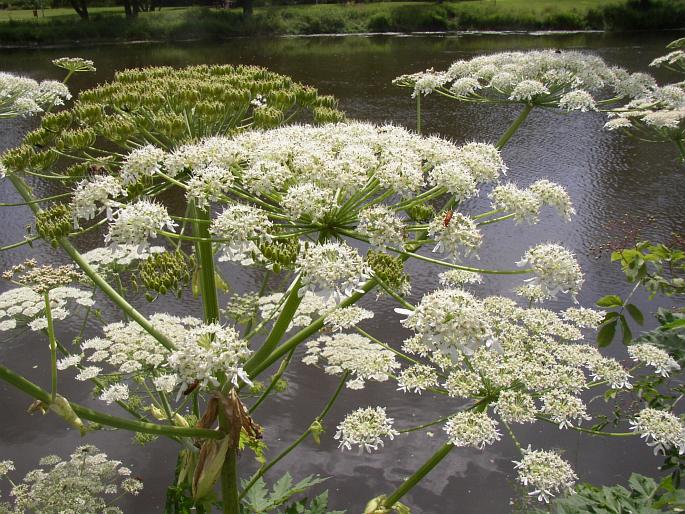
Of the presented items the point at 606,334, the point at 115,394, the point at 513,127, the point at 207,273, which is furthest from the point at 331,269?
the point at 513,127

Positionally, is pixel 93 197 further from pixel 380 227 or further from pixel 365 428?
pixel 365 428

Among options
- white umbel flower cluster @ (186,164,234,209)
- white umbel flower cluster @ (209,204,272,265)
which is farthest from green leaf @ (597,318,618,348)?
white umbel flower cluster @ (186,164,234,209)

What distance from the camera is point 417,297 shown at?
25.6 ft

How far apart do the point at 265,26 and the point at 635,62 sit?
81.5ft

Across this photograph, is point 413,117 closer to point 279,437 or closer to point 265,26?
point 279,437

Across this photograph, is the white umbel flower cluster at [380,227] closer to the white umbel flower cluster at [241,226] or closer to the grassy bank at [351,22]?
the white umbel flower cluster at [241,226]

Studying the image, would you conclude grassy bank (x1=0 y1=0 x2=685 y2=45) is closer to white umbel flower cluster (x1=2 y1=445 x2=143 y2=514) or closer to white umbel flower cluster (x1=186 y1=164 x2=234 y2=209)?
white umbel flower cluster (x1=2 y1=445 x2=143 y2=514)

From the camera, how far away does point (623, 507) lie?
10.2 feet

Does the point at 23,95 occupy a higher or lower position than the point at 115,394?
higher

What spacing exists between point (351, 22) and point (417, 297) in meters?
36.2

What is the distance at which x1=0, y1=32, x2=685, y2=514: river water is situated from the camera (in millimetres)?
5285

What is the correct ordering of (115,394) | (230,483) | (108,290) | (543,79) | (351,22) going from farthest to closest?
(351,22) < (543,79) < (115,394) < (230,483) < (108,290)

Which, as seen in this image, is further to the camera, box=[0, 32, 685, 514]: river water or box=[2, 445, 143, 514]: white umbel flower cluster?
box=[0, 32, 685, 514]: river water

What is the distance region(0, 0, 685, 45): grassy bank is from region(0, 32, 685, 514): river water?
65.2ft
